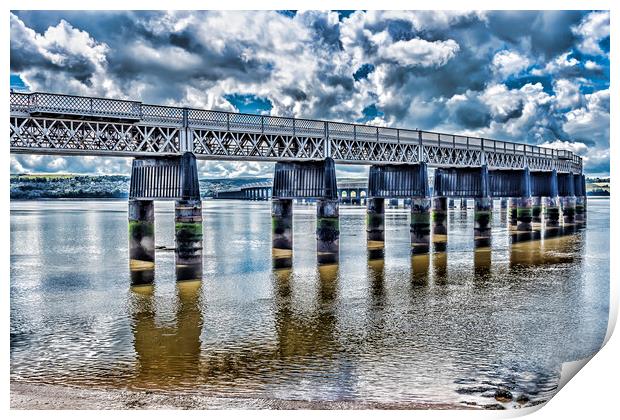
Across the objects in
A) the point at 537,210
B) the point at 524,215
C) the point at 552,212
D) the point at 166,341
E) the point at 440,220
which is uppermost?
the point at 537,210

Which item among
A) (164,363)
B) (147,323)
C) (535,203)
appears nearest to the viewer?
(164,363)

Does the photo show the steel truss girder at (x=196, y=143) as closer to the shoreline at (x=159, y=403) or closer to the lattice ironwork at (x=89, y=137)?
the lattice ironwork at (x=89, y=137)

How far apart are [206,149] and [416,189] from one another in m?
27.8

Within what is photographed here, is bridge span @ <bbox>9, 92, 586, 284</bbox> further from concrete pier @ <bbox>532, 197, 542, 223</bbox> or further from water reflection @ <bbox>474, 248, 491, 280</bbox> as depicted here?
concrete pier @ <bbox>532, 197, 542, 223</bbox>

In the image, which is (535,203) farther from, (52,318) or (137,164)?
(52,318)

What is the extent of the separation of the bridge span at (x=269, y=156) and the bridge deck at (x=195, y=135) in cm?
8

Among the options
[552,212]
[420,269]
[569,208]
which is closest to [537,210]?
[552,212]

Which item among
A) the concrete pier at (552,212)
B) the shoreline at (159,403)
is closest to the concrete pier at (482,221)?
the concrete pier at (552,212)

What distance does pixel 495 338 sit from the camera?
26641mm

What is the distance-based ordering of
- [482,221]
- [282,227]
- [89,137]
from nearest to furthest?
[89,137] → [282,227] → [482,221]

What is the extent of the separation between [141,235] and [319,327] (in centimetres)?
2443

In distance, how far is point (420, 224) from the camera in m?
66.9

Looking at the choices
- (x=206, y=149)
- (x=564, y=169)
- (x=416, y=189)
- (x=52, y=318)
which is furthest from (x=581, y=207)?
(x=52, y=318)

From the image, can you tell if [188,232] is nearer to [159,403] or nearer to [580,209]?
[159,403]
